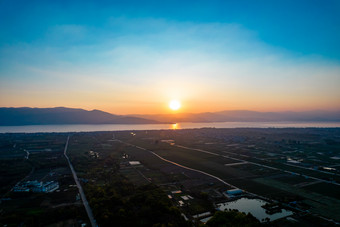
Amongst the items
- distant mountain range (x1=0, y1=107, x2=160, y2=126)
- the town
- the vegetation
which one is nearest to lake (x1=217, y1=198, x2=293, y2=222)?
the town

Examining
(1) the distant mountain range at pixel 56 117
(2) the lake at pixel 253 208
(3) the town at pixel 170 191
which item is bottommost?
(2) the lake at pixel 253 208

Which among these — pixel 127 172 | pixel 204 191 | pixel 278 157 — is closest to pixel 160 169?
pixel 127 172

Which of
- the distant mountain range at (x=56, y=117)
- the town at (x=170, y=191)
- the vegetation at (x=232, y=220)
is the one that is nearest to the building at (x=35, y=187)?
the town at (x=170, y=191)

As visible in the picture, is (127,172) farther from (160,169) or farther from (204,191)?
(204,191)

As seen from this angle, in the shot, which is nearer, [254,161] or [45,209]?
[45,209]

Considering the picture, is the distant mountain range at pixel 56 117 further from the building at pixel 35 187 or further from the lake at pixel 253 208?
the lake at pixel 253 208

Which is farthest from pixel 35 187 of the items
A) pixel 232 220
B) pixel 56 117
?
pixel 56 117

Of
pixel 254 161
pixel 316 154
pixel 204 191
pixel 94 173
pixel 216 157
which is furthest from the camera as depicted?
pixel 316 154

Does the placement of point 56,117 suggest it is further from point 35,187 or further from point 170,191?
point 170,191
